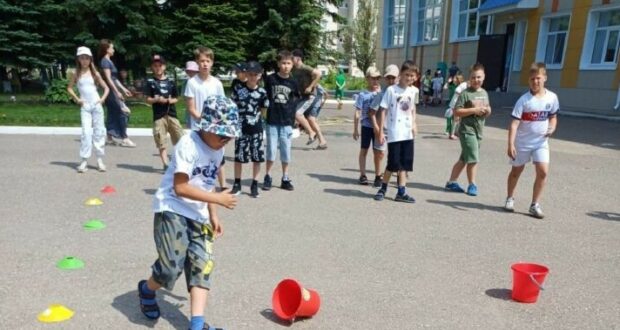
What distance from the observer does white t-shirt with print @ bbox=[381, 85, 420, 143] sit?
21.1 feet

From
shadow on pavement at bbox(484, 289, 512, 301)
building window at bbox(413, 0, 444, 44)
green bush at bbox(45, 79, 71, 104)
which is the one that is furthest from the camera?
building window at bbox(413, 0, 444, 44)

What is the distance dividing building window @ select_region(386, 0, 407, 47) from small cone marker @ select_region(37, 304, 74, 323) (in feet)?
124

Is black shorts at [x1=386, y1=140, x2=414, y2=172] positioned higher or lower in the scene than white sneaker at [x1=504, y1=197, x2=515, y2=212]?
higher

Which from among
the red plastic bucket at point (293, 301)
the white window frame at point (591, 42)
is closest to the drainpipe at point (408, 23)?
the white window frame at point (591, 42)

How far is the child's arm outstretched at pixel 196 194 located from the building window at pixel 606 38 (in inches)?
794

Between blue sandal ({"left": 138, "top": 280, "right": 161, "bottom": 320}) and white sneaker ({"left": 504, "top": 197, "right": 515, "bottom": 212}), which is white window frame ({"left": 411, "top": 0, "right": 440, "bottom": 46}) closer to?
white sneaker ({"left": 504, "top": 197, "right": 515, "bottom": 212})

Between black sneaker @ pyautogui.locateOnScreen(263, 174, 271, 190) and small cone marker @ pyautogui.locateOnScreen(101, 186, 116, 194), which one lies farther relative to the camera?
black sneaker @ pyautogui.locateOnScreen(263, 174, 271, 190)

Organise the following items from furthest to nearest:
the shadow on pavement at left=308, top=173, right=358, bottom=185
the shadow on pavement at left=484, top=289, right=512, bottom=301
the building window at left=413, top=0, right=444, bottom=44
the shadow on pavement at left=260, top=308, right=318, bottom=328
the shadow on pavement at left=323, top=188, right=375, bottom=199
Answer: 1. the building window at left=413, top=0, right=444, bottom=44
2. the shadow on pavement at left=308, top=173, right=358, bottom=185
3. the shadow on pavement at left=323, top=188, right=375, bottom=199
4. the shadow on pavement at left=484, top=289, right=512, bottom=301
5. the shadow on pavement at left=260, top=308, right=318, bottom=328

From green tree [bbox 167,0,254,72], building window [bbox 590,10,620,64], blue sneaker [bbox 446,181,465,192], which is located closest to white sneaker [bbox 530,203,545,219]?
blue sneaker [bbox 446,181,465,192]

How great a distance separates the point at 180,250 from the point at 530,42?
78.0 ft

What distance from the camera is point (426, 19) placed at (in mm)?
34406

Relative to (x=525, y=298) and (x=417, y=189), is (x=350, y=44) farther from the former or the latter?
(x=525, y=298)

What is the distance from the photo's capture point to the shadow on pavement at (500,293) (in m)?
3.87

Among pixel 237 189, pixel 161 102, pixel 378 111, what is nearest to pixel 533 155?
pixel 378 111
